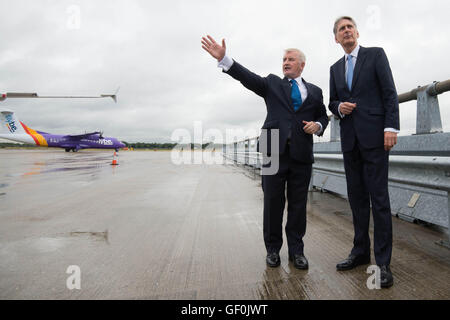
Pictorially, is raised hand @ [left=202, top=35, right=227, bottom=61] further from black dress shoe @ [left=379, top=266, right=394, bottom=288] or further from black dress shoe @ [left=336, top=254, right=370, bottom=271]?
black dress shoe @ [left=379, top=266, right=394, bottom=288]

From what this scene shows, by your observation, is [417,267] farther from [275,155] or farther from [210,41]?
[210,41]

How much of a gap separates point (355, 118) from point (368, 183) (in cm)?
57

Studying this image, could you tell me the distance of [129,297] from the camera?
196cm

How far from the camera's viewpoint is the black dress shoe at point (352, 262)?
95.6 inches

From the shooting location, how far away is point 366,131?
94.4 inches

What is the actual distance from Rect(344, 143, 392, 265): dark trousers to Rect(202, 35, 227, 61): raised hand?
1.43 metres

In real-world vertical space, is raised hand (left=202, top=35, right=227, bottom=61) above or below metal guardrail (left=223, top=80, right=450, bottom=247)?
above

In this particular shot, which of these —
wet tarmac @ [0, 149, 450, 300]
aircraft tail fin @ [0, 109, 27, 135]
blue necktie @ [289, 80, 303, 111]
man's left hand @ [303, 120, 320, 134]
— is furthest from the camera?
aircraft tail fin @ [0, 109, 27, 135]

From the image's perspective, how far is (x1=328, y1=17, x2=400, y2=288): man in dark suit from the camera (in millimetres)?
2316

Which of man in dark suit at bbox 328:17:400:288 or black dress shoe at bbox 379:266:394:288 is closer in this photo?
black dress shoe at bbox 379:266:394:288

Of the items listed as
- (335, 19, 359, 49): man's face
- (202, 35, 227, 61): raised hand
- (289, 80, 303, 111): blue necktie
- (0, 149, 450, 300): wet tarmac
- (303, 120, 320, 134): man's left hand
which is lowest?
(0, 149, 450, 300): wet tarmac

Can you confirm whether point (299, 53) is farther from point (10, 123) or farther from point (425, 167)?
point (10, 123)

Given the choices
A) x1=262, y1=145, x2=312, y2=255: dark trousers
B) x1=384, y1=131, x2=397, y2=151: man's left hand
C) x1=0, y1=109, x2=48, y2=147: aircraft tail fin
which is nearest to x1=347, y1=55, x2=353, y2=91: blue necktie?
x1=384, y1=131, x2=397, y2=151: man's left hand
